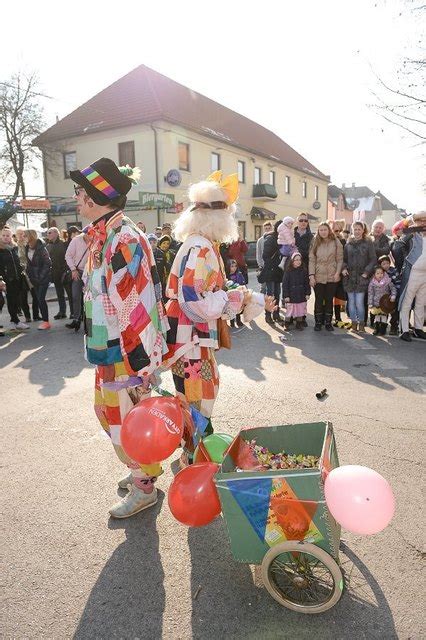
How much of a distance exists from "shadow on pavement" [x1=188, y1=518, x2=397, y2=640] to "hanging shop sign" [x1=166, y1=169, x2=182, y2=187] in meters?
22.1

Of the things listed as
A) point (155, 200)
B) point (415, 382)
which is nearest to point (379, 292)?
point (415, 382)

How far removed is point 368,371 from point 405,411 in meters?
1.34

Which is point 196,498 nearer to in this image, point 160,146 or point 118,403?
point 118,403

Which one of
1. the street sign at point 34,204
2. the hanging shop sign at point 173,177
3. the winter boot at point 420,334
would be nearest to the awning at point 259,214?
the hanging shop sign at point 173,177

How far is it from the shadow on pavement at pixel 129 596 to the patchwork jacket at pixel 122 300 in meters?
0.99

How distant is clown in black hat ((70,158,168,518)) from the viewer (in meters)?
2.47

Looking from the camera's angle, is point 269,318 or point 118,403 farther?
point 269,318

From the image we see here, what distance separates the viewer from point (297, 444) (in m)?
2.58

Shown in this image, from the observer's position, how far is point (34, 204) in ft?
65.7

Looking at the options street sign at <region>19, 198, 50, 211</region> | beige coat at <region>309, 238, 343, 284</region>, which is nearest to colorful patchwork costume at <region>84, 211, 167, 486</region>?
Result: beige coat at <region>309, 238, 343, 284</region>

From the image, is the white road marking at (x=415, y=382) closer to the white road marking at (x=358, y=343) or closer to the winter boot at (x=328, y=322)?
the white road marking at (x=358, y=343)

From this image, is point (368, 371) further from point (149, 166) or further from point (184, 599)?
point (149, 166)

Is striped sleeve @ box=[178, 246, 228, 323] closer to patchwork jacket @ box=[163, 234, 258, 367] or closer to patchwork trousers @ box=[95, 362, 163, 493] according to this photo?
patchwork jacket @ box=[163, 234, 258, 367]

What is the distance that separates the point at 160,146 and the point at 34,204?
22.8 ft
